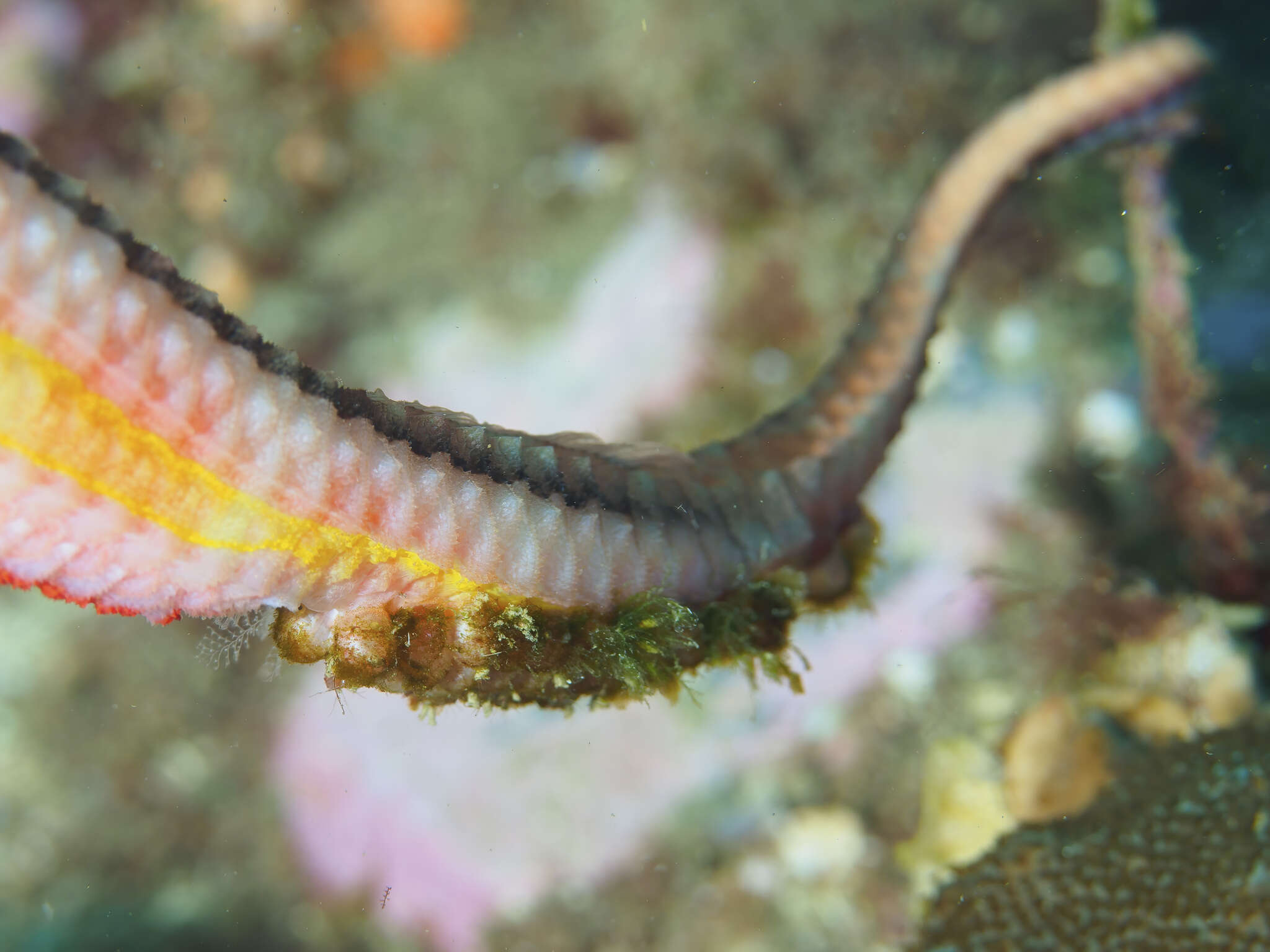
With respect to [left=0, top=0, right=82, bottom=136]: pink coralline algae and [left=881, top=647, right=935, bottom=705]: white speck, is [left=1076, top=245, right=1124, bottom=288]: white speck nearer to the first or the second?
[left=881, top=647, right=935, bottom=705]: white speck

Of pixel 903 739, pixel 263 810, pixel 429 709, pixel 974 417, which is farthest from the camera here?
pixel 263 810

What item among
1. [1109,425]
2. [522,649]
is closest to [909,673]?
[1109,425]

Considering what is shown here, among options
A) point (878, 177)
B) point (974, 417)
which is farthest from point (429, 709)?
point (878, 177)

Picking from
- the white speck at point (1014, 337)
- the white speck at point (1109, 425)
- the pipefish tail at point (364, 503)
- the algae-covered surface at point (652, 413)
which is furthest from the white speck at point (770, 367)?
the pipefish tail at point (364, 503)

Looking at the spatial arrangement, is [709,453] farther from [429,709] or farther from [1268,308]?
[1268,308]

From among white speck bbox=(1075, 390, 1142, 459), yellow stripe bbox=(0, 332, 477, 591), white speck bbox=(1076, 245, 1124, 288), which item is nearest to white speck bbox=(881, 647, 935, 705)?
white speck bbox=(1075, 390, 1142, 459)

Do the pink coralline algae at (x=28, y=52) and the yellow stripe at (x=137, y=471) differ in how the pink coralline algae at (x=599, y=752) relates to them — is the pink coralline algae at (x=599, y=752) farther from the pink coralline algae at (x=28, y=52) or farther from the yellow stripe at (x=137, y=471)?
the pink coralline algae at (x=28, y=52)
